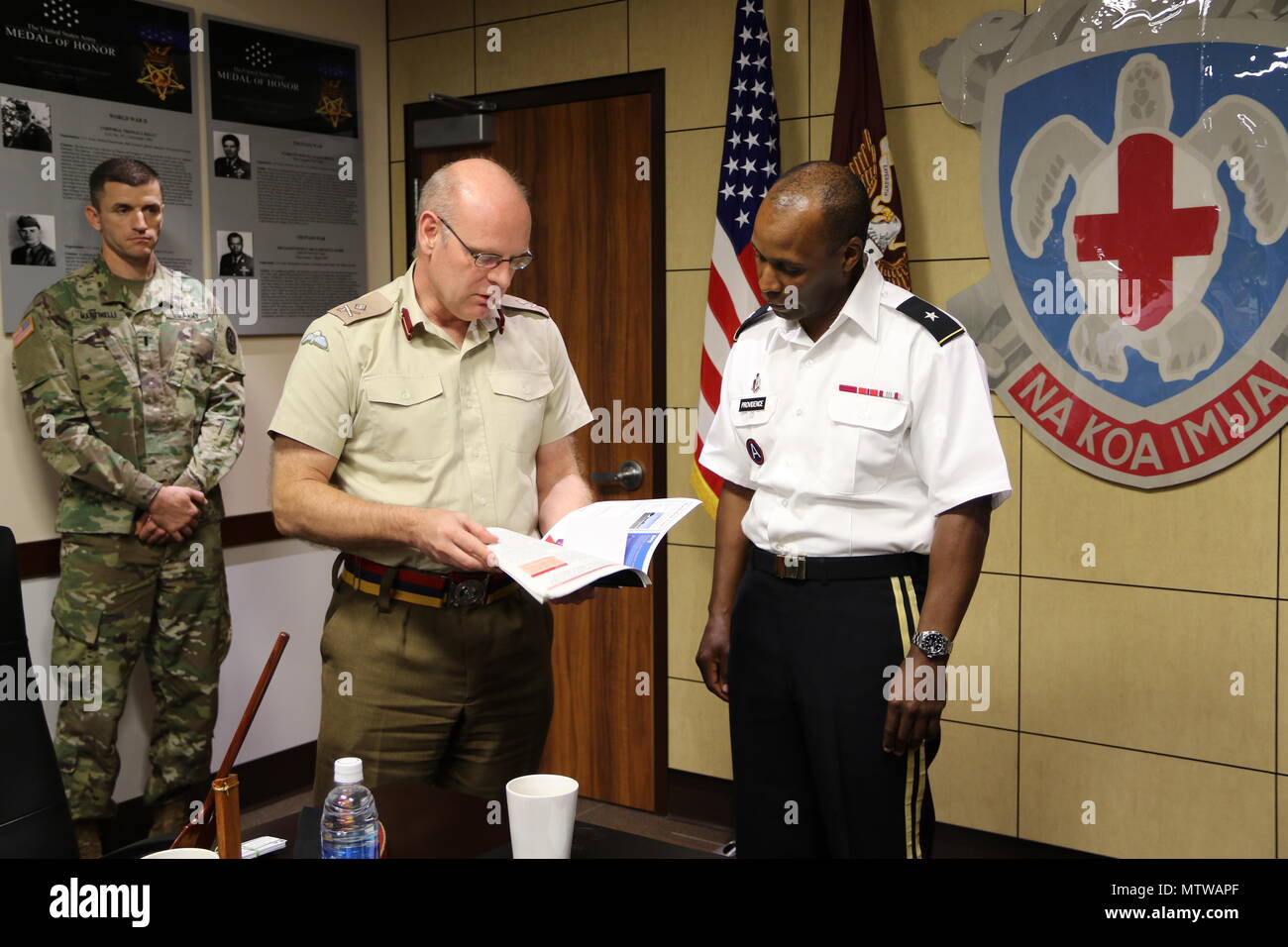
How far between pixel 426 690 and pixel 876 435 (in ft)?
2.94

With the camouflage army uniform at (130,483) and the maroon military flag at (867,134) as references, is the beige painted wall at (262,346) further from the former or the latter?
the maroon military flag at (867,134)


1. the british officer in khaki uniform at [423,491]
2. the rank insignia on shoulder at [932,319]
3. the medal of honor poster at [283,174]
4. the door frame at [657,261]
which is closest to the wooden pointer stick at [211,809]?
Result: the british officer in khaki uniform at [423,491]

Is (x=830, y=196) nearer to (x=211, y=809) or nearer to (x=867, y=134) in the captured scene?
(x=867, y=134)

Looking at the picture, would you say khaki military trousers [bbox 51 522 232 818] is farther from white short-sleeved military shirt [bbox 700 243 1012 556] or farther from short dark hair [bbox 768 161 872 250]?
short dark hair [bbox 768 161 872 250]

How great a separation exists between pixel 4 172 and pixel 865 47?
230cm

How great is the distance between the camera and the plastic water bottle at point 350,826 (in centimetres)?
120

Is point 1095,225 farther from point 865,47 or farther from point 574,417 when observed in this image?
point 574,417

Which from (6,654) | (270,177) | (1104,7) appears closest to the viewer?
(6,654)

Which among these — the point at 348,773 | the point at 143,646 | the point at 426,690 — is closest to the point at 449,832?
the point at 348,773

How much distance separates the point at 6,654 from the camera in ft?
4.98

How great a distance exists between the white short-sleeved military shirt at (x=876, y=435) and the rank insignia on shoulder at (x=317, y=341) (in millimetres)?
833

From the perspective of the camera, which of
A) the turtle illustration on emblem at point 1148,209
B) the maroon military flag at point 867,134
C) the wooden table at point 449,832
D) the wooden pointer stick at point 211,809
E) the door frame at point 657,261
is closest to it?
the wooden pointer stick at point 211,809

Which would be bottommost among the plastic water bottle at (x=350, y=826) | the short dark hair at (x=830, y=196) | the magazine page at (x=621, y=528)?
the plastic water bottle at (x=350, y=826)
